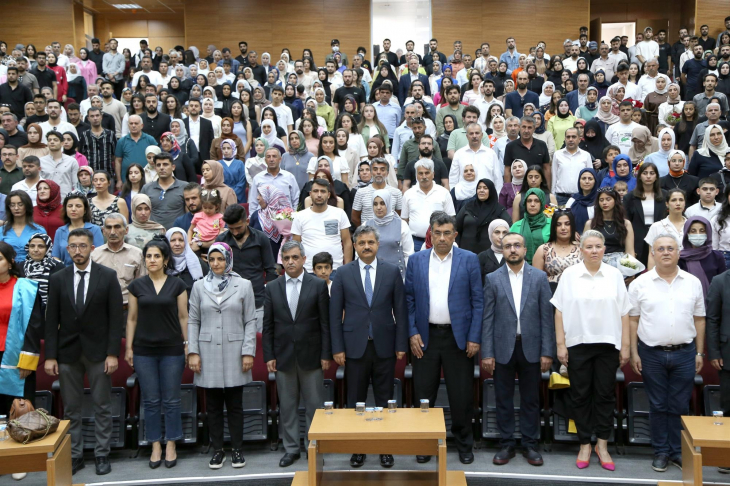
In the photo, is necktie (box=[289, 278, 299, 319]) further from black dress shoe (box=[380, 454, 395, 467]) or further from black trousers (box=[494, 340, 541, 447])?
black trousers (box=[494, 340, 541, 447])

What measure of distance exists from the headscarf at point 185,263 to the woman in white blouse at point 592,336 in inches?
114

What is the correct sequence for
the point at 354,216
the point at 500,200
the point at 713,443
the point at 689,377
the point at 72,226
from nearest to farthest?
the point at 713,443 → the point at 689,377 → the point at 72,226 → the point at 354,216 → the point at 500,200

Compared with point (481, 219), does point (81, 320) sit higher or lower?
lower

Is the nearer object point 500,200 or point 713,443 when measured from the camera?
point 713,443

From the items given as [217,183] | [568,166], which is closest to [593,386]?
[568,166]

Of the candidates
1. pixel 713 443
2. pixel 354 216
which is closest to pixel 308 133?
pixel 354 216

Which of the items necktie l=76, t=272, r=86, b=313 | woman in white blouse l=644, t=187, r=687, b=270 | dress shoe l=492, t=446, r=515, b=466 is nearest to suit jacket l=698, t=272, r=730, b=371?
woman in white blouse l=644, t=187, r=687, b=270

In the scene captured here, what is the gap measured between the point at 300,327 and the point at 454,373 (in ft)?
3.72

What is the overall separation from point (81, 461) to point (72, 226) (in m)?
2.11

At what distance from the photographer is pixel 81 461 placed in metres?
5.34

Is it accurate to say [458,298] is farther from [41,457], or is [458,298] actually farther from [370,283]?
[41,457]

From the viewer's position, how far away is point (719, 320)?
5121 mm

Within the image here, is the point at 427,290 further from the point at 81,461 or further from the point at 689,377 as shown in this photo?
the point at 81,461

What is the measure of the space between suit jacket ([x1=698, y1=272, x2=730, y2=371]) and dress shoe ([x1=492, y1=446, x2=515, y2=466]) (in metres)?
1.51
